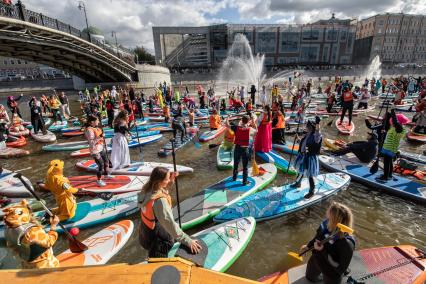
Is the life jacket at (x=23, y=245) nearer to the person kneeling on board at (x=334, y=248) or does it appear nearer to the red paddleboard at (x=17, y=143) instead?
the person kneeling on board at (x=334, y=248)

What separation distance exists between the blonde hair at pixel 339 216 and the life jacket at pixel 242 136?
154 inches

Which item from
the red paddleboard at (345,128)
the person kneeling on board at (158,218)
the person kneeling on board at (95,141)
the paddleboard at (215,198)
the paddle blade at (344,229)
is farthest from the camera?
the red paddleboard at (345,128)

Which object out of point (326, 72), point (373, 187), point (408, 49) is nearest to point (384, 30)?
point (408, 49)

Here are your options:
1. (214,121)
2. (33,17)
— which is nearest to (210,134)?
(214,121)

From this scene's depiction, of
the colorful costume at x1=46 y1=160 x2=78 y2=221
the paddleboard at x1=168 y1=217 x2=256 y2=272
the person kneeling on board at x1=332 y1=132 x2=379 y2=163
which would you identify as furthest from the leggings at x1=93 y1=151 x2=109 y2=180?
the person kneeling on board at x1=332 y1=132 x2=379 y2=163

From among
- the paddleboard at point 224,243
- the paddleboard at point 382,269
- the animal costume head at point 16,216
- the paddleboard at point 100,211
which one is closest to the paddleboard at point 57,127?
the paddleboard at point 100,211

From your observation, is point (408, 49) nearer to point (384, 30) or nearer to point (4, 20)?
point (384, 30)

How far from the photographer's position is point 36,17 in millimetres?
21047

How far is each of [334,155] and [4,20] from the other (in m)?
23.8

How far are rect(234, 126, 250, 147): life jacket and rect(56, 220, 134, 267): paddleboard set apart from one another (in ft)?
11.9

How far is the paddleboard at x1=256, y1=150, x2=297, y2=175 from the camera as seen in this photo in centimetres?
867

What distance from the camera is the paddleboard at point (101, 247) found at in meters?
4.54

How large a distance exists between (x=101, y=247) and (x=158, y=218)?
109 inches

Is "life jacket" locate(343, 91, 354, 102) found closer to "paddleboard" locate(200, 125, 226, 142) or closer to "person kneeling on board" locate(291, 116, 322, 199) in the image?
"paddleboard" locate(200, 125, 226, 142)
